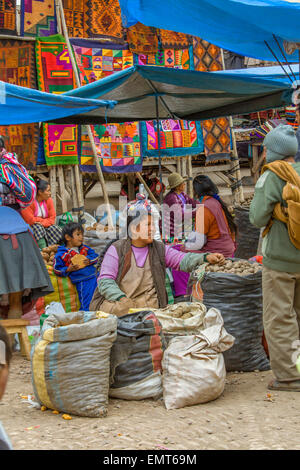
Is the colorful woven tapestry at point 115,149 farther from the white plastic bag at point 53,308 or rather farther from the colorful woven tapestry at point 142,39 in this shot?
the white plastic bag at point 53,308

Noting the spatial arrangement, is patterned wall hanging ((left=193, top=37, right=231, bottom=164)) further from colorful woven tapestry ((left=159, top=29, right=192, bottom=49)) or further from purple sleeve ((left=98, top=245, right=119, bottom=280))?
purple sleeve ((left=98, top=245, right=119, bottom=280))

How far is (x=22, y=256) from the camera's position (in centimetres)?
505

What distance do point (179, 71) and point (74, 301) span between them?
2.44m

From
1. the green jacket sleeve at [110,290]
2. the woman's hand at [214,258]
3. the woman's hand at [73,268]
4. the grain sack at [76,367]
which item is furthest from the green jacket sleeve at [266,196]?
the woman's hand at [73,268]

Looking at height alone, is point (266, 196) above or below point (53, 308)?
above

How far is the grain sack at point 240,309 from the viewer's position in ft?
14.4

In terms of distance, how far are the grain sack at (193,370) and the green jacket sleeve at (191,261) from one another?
0.77 meters

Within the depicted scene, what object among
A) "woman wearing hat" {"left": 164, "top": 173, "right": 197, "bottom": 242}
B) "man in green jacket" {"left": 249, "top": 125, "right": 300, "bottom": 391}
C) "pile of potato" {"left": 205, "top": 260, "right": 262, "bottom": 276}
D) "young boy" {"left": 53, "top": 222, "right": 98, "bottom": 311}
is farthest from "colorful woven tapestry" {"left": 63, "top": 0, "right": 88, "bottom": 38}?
"man in green jacket" {"left": 249, "top": 125, "right": 300, "bottom": 391}

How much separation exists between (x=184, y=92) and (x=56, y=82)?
348cm

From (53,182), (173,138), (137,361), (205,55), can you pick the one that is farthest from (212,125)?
(137,361)

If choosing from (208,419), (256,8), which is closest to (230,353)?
(208,419)

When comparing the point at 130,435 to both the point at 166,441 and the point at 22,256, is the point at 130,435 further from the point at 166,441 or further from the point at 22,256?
the point at 22,256

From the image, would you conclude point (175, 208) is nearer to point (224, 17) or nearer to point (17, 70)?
point (17, 70)

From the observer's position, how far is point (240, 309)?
443cm
